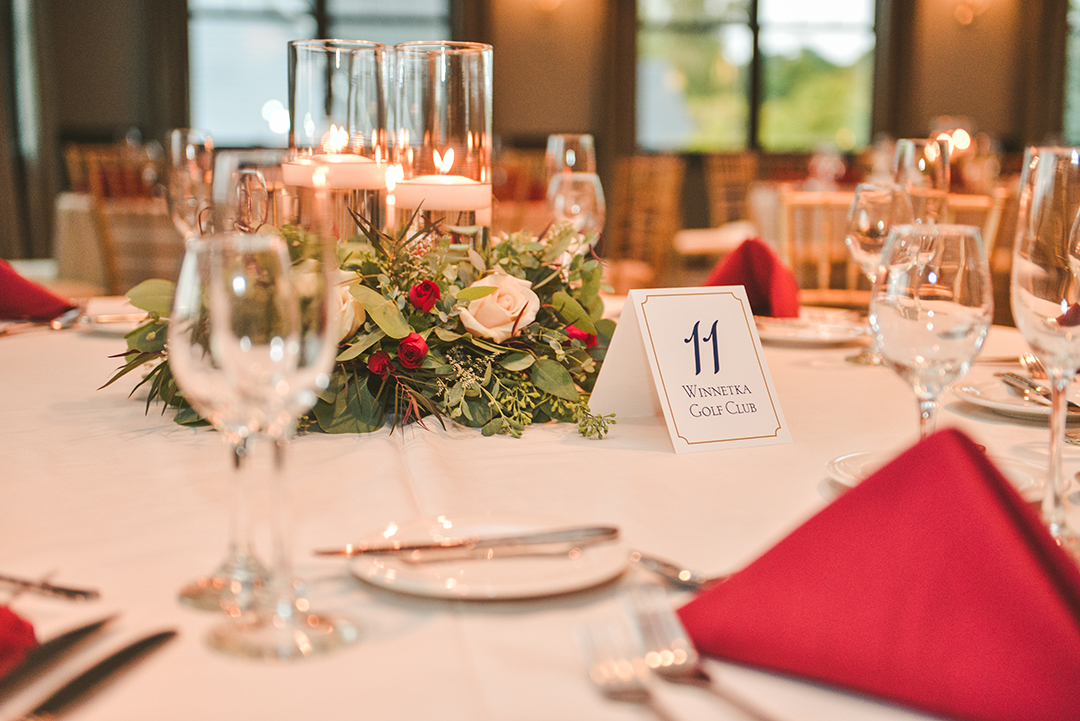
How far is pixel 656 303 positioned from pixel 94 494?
581 mm

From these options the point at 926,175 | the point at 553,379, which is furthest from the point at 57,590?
the point at 926,175

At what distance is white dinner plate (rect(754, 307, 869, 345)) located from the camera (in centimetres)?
155

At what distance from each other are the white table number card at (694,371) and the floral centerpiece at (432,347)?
0.05 metres

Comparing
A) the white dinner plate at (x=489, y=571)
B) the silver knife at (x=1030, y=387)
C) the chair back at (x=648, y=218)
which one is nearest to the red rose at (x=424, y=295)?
the white dinner plate at (x=489, y=571)

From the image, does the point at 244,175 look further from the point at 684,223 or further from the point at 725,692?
the point at 684,223

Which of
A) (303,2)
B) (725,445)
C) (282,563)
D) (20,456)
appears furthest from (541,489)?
(303,2)

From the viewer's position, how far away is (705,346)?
1063mm

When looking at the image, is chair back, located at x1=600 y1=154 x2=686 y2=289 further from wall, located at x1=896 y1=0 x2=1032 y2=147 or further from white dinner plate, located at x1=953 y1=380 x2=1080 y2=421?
wall, located at x1=896 y1=0 x2=1032 y2=147

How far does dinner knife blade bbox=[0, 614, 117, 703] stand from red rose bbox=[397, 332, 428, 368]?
50 cm

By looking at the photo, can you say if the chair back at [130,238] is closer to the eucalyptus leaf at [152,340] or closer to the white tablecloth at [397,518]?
the white tablecloth at [397,518]

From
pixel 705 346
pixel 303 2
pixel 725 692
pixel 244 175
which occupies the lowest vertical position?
pixel 725 692

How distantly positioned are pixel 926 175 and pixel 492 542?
127 cm

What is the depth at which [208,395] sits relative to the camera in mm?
569

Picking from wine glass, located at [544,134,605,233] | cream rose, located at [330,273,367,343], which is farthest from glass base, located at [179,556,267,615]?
wine glass, located at [544,134,605,233]
